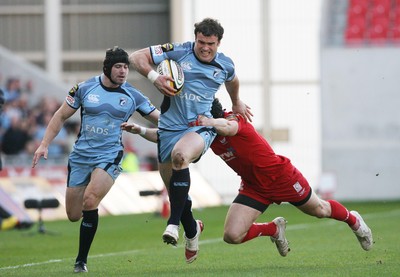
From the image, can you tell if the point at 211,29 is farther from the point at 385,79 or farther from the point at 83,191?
the point at 385,79

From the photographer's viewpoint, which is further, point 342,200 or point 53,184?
point 342,200

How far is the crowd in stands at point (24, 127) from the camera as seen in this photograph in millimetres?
24016

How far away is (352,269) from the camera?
33.5 ft

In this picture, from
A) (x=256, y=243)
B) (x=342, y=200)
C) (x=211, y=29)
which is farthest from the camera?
(x=342, y=200)

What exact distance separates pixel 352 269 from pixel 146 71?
2539 millimetres

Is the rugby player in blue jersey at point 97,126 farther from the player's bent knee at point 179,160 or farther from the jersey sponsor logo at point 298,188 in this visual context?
the jersey sponsor logo at point 298,188

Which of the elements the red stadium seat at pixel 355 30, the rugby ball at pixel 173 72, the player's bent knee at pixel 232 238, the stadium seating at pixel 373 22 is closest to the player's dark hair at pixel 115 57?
the rugby ball at pixel 173 72

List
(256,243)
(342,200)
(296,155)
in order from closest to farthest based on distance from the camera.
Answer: (256,243) → (342,200) → (296,155)

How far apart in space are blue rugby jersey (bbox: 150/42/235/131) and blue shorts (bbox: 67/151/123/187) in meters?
0.78

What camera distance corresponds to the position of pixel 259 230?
1084 cm

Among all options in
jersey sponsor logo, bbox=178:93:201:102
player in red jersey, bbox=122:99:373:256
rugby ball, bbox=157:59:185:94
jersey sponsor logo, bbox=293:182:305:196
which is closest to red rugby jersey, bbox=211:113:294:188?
player in red jersey, bbox=122:99:373:256

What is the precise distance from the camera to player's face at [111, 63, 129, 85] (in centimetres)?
1104

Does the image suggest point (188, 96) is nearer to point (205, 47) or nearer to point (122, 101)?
point (205, 47)

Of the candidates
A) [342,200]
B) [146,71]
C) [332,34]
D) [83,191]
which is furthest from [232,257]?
[332,34]
